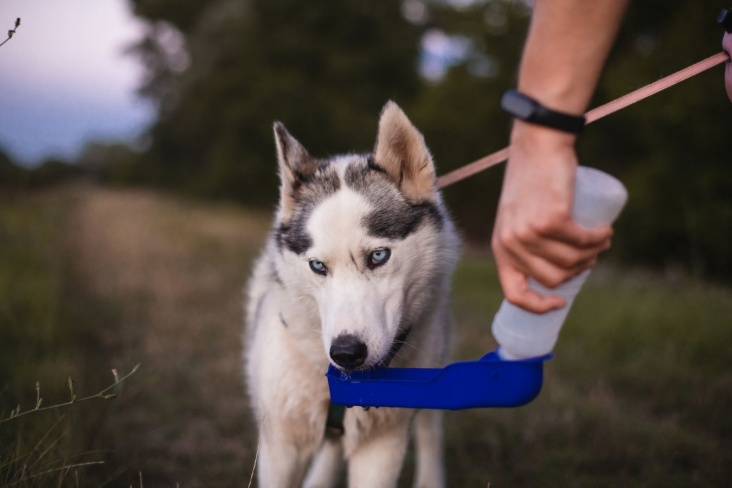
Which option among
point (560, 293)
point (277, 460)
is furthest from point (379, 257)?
point (277, 460)

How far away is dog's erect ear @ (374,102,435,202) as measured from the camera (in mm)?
2455

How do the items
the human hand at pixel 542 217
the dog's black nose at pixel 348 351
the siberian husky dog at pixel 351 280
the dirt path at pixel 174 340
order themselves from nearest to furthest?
the human hand at pixel 542 217
the dog's black nose at pixel 348 351
the siberian husky dog at pixel 351 280
the dirt path at pixel 174 340

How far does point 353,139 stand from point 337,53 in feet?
12.0

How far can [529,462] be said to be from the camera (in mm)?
3436

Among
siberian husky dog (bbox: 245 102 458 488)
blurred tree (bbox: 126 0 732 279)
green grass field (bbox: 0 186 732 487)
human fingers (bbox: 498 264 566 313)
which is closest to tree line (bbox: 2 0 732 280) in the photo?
blurred tree (bbox: 126 0 732 279)

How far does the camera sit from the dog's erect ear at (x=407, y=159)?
8.05ft

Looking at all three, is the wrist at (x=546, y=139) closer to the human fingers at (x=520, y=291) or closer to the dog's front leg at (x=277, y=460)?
the human fingers at (x=520, y=291)

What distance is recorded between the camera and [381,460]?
2.57 m

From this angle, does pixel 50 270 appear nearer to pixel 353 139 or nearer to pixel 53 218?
pixel 53 218

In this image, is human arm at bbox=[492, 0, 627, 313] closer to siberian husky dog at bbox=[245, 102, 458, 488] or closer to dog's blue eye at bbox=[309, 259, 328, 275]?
siberian husky dog at bbox=[245, 102, 458, 488]

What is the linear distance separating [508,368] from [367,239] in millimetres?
796

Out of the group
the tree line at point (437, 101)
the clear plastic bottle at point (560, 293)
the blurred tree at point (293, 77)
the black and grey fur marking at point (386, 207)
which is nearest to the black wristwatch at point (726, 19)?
the clear plastic bottle at point (560, 293)

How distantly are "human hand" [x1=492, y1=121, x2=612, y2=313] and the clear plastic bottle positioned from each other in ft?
0.21

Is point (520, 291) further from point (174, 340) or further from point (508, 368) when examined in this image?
point (174, 340)
